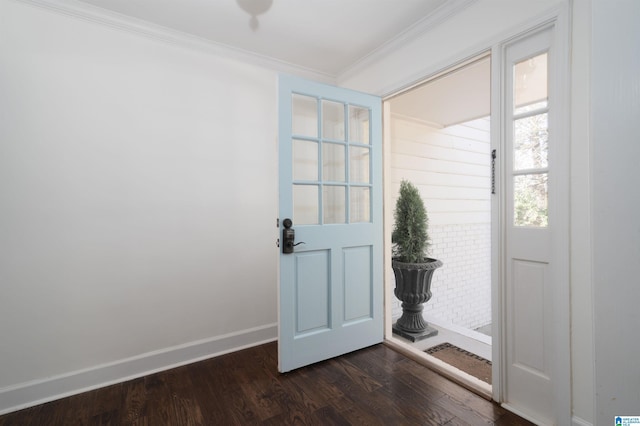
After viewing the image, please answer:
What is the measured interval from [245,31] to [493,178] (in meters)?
2.17

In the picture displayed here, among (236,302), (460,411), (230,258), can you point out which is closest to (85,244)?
(230,258)

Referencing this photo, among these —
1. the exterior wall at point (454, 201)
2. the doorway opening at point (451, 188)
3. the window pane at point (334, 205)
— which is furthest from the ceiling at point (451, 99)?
the window pane at point (334, 205)

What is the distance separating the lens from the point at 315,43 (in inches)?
98.7

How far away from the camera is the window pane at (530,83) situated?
1.62 metres

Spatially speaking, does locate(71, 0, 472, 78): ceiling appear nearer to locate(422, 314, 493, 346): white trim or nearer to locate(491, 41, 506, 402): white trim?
locate(491, 41, 506, 402): white trim

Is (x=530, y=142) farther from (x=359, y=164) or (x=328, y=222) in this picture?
(x=328, y=222)

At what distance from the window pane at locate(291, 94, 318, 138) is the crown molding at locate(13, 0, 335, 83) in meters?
0.64

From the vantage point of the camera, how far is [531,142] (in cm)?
168

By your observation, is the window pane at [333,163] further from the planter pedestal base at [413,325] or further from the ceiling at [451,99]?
the planter pedestal base at [413,325]

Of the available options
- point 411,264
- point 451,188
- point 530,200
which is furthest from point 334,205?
point 451,188

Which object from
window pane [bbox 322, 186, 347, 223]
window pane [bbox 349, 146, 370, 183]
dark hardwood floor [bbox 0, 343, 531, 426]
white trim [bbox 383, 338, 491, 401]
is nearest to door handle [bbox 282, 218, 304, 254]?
window pane [bbox 322, 186, 347, 223]

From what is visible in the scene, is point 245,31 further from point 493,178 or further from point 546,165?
point 546,165

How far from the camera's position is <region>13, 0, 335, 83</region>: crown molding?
6.42 feet

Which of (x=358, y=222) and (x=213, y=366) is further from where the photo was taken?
(x=358, y=222)
